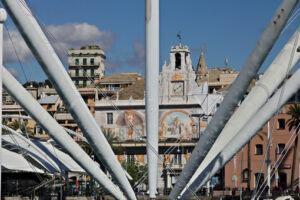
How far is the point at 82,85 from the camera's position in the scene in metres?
167

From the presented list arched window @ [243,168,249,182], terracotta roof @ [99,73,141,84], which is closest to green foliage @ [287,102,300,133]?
arched window @ [243,168,249,182]

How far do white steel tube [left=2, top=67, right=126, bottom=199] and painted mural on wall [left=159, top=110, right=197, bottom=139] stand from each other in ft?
306

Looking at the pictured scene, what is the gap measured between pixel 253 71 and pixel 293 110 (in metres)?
64.4

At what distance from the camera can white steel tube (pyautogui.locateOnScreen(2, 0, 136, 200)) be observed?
21.1 metres

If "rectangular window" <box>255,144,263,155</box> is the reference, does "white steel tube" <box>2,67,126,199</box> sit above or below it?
below

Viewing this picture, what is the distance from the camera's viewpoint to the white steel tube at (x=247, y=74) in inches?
824

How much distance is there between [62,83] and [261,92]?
612cm

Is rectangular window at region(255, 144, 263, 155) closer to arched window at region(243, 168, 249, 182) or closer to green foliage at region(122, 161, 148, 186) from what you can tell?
arched window at region(243, 168, 249, 182)

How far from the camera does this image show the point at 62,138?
79.0 ft

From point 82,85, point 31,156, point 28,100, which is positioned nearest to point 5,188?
point 31,156

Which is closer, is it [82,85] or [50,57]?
[50,57]

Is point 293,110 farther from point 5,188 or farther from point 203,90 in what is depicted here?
point 5,188

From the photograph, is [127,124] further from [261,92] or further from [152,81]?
[261,92]

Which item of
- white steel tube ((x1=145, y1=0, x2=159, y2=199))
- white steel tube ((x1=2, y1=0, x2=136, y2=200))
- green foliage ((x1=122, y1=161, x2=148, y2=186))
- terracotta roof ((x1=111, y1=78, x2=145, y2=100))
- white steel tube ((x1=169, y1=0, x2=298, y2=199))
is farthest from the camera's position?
terracotta roof ((x1=111, y1=78, x2=145, y2=100))
